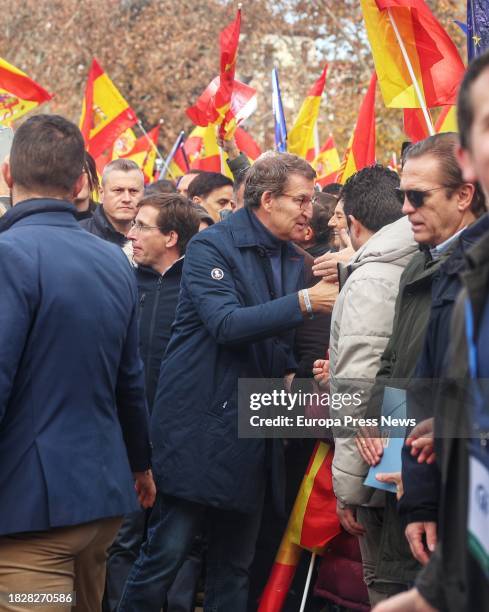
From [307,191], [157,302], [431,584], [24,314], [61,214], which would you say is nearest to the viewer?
[431,584]

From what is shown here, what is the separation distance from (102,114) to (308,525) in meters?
8.01

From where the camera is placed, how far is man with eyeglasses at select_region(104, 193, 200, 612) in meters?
6.33

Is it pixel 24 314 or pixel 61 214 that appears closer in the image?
pixel 24 314

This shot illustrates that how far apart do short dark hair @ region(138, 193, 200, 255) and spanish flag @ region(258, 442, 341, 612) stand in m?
1.44

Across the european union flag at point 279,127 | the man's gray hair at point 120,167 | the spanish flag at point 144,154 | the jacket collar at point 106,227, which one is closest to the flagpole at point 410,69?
the jacket collar at point 106,227

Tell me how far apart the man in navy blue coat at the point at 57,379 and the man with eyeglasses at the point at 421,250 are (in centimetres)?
96

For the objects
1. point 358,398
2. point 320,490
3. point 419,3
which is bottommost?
point 320,490

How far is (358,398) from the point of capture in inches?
185

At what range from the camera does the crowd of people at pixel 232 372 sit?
240cm

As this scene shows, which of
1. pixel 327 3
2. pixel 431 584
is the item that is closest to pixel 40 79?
pixel 327 3

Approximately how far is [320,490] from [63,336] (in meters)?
2.14

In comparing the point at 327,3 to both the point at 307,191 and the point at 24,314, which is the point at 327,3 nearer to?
the point at 307,191

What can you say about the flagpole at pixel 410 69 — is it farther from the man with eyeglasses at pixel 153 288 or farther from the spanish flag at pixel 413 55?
the man with eyeglasses at pixel 153 288

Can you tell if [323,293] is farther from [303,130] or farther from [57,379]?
[303,130]
